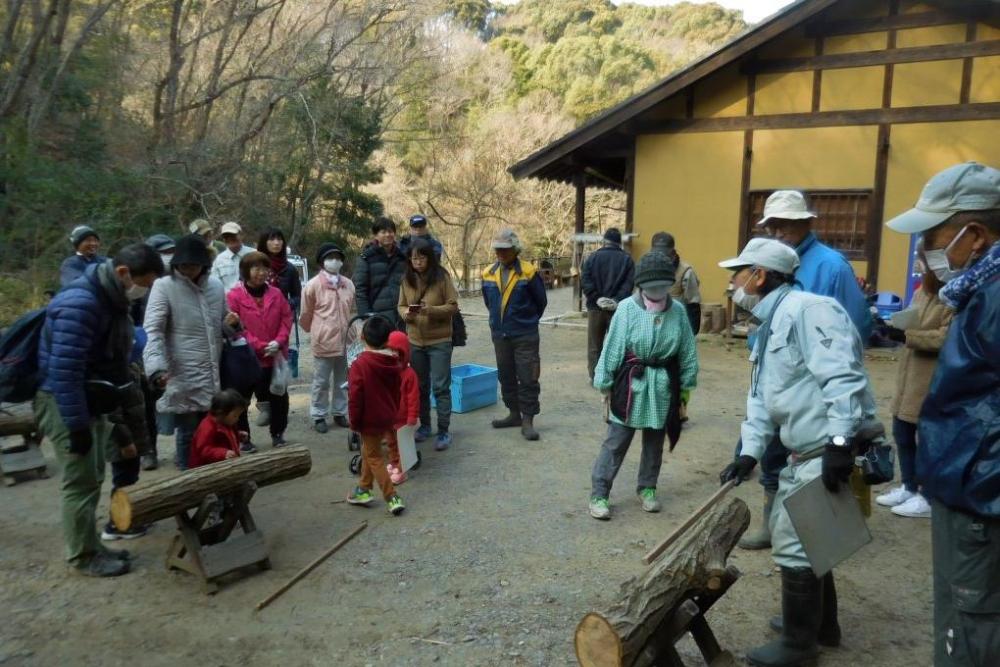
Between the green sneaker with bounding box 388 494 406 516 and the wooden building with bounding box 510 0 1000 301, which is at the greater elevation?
the wooden building with bounding box 510 0 1000 301

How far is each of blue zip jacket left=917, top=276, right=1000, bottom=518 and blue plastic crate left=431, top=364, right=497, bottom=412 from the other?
5.47 metres

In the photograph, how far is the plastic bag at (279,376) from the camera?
19.2 ft

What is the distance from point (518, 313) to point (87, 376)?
11.9 feet

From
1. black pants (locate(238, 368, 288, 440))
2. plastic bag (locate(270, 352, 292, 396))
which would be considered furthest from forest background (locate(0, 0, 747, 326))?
plastic bag (locate(270, 352, 292, 396))

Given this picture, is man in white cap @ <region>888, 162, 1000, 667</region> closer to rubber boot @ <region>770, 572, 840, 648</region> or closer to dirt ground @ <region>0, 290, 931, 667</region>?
rubber boot @ <region>770, 572, 840, 648</region>

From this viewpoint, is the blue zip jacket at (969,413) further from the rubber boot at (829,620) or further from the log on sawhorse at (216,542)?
Result: the log on sawhorse at (216,542)

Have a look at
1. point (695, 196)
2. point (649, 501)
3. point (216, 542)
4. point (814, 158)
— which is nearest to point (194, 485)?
point (216, 542)

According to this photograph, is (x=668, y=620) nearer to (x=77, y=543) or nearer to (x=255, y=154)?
(x=77, y=543)

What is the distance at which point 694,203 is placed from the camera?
1201cm

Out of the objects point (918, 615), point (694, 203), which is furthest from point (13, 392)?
point (694, 203)

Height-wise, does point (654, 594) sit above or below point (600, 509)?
above

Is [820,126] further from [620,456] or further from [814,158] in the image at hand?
[620,456]

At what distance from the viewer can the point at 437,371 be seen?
6219 mm

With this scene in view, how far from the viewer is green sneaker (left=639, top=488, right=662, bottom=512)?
16.0 feet
